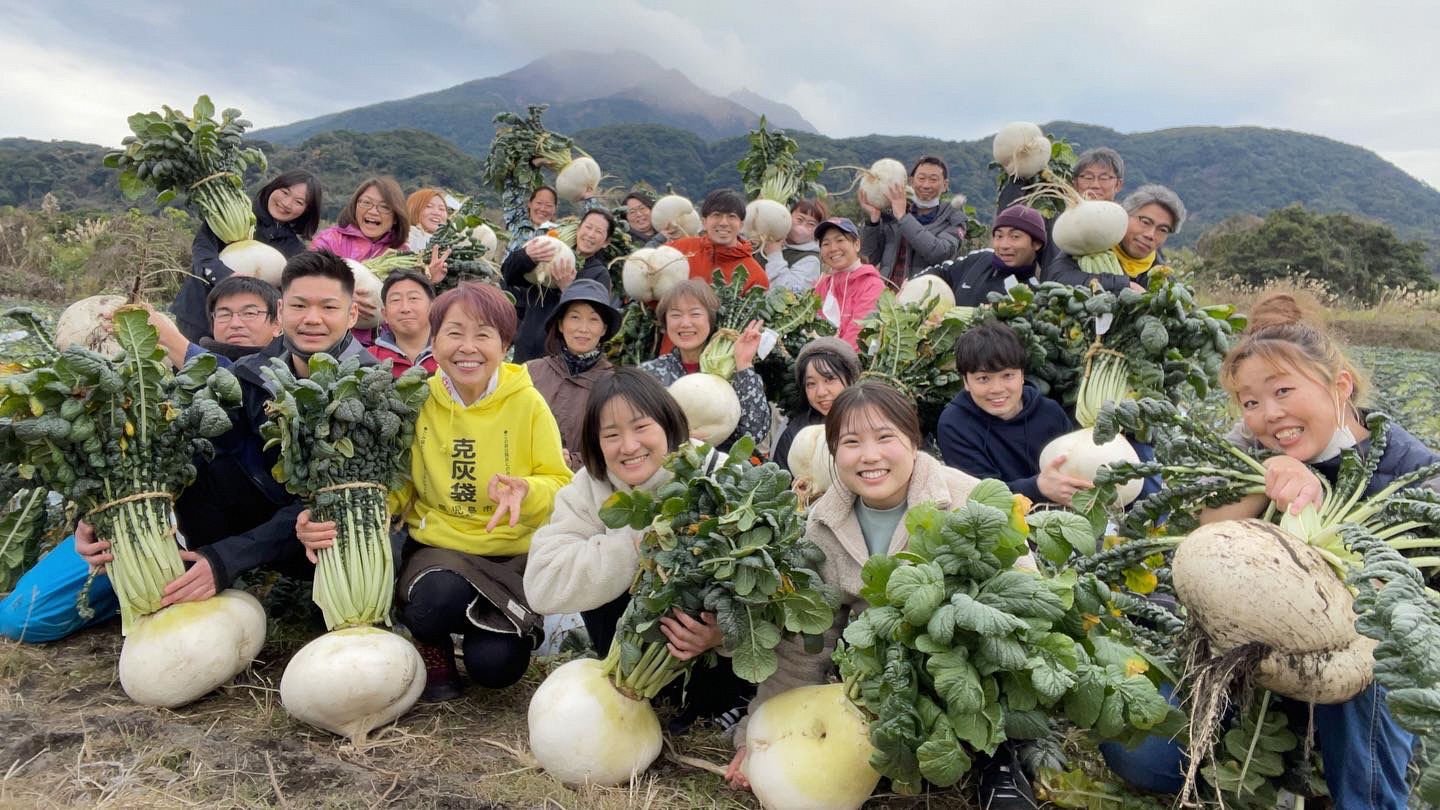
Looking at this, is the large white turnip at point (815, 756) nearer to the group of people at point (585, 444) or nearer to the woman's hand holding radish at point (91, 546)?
the group of people at point (585, 444)

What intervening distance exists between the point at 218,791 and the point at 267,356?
1.86 meters

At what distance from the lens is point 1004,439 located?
3.90 meters

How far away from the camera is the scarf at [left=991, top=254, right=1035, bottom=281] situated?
5.09m

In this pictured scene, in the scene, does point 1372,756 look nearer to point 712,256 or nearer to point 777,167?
point 712,256

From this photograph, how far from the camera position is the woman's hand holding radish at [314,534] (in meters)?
3.19

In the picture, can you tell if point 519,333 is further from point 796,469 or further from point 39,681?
point 39,681

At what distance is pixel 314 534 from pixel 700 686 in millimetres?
1645

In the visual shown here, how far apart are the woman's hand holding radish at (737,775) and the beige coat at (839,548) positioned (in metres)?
0.17

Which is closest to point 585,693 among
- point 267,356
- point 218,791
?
point 218,791

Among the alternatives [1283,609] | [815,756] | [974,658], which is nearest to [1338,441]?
[1283,609]

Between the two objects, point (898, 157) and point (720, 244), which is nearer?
point (720, 244)

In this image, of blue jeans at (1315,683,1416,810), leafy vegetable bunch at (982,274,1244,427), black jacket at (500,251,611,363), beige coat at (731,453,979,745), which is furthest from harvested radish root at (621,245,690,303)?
blue jeans at (1315,683,1416,810)

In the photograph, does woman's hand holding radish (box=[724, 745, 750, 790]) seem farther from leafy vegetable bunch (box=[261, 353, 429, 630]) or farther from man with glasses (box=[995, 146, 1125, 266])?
man with glasses (box=[995, 146, 1125, 266])

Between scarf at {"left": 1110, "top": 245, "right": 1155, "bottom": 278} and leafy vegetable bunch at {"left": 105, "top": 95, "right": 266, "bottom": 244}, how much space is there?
18.0 feet
